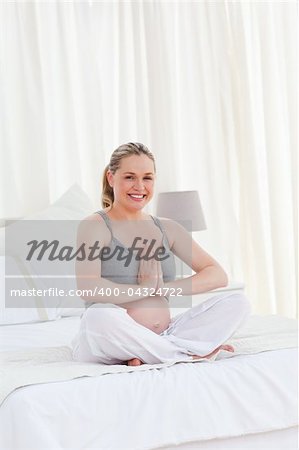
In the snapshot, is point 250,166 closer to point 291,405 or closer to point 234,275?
point 234,275

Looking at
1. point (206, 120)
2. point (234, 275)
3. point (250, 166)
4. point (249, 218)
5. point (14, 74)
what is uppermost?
point (14, 74)

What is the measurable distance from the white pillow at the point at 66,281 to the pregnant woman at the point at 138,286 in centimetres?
78

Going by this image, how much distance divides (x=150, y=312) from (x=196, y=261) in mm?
304

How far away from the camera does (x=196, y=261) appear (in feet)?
9.14

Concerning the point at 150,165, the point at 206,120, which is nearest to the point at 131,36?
the point at 206,120

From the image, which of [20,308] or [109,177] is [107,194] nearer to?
[109,177]

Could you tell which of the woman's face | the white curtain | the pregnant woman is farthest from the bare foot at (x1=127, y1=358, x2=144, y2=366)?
the white curtain

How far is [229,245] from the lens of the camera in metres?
4.84

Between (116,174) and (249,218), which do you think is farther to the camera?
(249,218)

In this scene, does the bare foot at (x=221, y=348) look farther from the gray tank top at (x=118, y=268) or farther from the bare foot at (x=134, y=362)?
the gray tank top at (x=118, y=268)

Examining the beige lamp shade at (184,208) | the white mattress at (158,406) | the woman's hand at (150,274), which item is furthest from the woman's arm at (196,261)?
the beige lamp shade at (184,208)

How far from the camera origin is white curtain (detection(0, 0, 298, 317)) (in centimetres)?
427

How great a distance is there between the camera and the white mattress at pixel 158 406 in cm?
205

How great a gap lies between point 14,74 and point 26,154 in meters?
0.44
